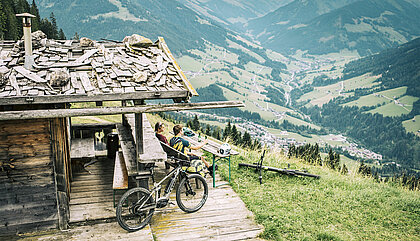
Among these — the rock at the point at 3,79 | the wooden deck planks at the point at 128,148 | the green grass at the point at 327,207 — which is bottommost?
the green grass at the point at 327,207

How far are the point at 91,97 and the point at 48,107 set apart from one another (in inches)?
44.2

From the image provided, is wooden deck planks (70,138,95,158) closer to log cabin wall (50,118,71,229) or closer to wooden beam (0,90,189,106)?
log cabin wall (50,118,71,229)

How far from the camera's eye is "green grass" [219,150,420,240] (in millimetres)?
6719

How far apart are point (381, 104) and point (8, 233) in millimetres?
221699

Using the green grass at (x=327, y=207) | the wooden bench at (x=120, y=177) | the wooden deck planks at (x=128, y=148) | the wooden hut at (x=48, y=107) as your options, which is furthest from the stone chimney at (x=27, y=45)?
the green grass at (x=327, y=207)

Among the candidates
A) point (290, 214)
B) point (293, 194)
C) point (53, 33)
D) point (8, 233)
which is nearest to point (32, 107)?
point (8, 233)

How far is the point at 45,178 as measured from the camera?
5.92m

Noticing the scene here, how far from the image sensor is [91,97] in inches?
213

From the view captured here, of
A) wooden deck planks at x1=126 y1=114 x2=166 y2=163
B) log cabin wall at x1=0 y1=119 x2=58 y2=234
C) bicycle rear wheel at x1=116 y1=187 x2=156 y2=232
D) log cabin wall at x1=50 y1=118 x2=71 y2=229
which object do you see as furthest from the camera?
wooden deck planks at x1=126 y1=114 x2=166 y2=163

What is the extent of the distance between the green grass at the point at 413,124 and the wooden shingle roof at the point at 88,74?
617 ft

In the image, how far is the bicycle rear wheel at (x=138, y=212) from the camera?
6056 millimetres

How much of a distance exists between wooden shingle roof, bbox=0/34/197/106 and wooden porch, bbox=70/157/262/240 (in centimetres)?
258

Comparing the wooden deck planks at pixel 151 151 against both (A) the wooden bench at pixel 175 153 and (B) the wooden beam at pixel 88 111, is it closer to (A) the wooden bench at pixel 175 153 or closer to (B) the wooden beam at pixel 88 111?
(A) the wooden bench at pixel 175 153

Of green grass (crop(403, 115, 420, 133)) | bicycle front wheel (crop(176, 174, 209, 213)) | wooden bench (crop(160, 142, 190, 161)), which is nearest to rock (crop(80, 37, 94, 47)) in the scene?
wooden bench (crop(160, 142, 190, 161))
